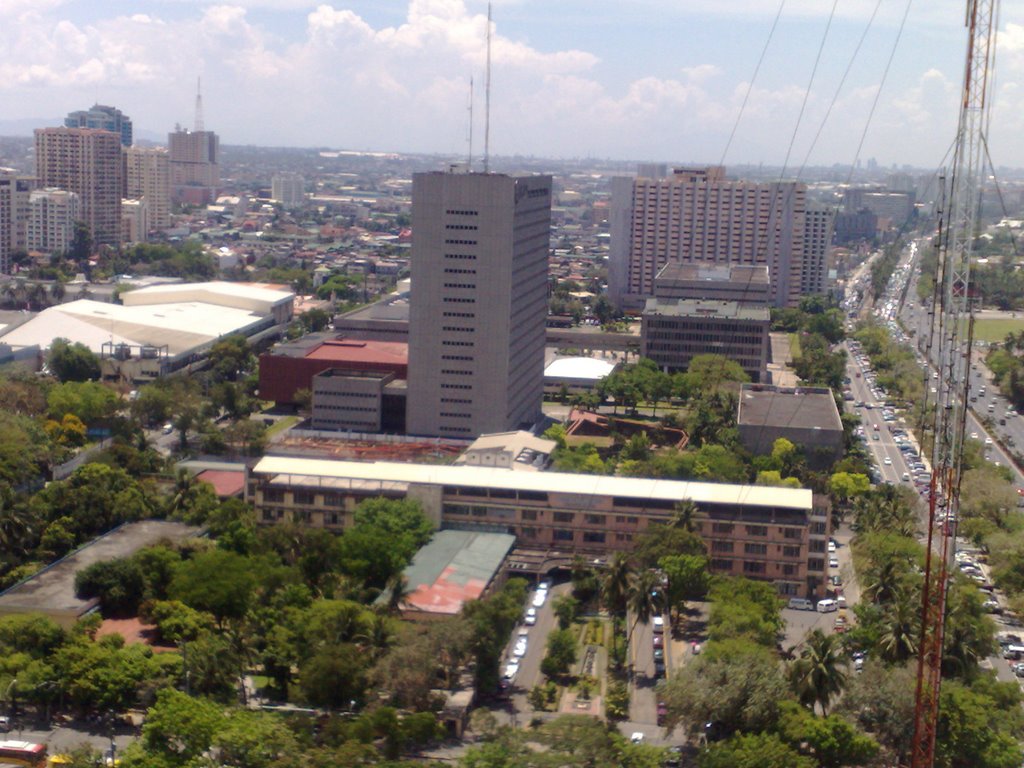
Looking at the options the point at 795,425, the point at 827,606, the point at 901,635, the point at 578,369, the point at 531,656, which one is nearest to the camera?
the point at 901,635

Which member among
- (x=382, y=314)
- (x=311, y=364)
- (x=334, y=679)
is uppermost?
(x=382, y=314)

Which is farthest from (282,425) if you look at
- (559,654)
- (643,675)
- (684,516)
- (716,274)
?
(716,274)

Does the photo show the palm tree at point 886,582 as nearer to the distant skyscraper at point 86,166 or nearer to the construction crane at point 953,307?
the construction crane at point 953,307

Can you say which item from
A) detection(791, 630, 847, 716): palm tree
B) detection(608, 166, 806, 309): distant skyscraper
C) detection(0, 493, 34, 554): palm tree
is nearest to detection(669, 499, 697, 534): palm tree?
detection(791, 630, 847, 716): palm tree

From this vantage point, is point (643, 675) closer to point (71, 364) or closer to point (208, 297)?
point (71, 364)

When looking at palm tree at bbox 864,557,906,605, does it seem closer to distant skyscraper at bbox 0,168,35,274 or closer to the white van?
the white van

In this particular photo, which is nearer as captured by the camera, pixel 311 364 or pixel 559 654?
pixel 559 654

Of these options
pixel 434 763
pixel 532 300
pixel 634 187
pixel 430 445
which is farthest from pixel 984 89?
pixel 634 187
